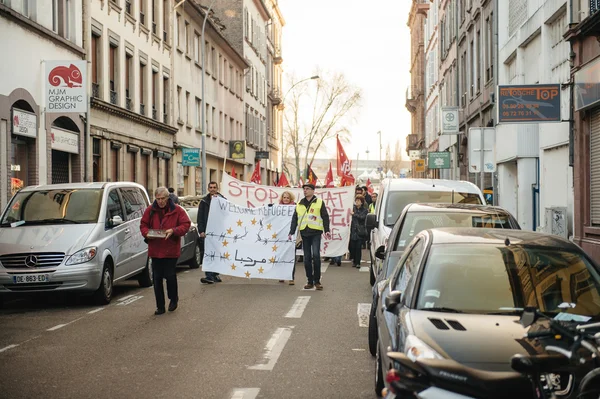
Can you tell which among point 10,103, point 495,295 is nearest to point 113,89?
point 10,103

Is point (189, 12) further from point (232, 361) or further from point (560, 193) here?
point (232, 361)

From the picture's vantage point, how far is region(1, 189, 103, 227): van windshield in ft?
43.2

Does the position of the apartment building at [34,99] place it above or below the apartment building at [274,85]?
below

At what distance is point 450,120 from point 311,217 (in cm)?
1905

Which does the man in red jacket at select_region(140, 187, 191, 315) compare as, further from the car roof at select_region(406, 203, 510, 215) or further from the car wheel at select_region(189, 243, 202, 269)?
the car wheel at select_region(189, 243, 202, 269)

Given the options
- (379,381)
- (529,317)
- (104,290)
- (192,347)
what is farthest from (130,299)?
(529,317)

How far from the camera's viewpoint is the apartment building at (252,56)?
191 feet

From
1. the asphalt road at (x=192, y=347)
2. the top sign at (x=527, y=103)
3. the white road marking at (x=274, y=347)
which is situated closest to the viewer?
the asphalt road at (x=192, y=347)

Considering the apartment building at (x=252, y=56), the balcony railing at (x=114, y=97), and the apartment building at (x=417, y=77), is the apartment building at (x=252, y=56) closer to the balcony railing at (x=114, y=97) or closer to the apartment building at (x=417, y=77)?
the apartment building at (x=417, y=77)

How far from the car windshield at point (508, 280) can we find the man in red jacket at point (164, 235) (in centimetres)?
649

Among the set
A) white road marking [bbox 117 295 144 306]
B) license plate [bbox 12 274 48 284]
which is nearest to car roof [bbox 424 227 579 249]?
license plate [bbox 12 274 48 284]

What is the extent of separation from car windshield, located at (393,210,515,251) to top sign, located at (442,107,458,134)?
73.4ft

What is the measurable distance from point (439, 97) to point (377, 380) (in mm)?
46540

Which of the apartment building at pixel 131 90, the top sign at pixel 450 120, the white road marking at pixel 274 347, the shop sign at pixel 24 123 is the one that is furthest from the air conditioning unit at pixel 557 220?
the apartment building at pixel 131 90
